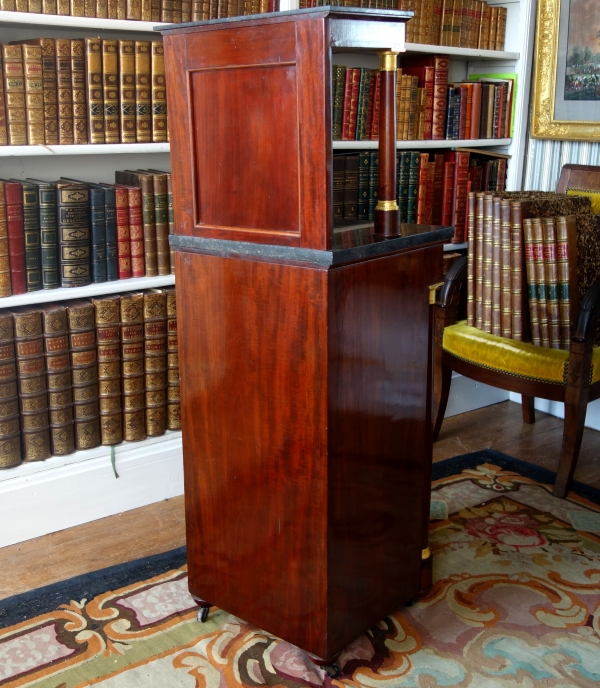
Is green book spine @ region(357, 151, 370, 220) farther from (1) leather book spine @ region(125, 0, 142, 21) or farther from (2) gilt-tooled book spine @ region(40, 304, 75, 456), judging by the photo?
(2) gilt-tooled book spine @ region(40, 304, 75, 456)

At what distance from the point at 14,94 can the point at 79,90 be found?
19 cm

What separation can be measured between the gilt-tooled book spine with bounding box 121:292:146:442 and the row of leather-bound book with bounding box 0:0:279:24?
0.82m

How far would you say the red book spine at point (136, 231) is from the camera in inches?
99.4

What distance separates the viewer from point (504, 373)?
2.78 m

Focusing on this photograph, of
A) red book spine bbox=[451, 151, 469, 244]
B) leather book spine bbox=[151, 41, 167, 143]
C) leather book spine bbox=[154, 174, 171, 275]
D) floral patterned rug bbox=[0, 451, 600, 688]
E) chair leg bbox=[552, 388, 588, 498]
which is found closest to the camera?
floral patterned rug bbox=[0, 451, 600, 688]

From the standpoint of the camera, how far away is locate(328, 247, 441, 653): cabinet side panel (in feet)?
5.56

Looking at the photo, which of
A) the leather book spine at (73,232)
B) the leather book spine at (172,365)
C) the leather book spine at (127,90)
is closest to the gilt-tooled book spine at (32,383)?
the leather book spine at (73,232)

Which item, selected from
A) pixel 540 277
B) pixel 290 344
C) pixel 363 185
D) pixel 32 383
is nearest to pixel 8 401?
pixel 32 383

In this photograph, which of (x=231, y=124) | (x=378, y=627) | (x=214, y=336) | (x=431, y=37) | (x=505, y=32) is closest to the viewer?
(x=231, y=124)

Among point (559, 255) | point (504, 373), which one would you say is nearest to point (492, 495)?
point (504, 373)

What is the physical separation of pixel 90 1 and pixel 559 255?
1.61 metres

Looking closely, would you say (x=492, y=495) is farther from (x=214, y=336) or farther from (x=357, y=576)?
(x=214, y=336)

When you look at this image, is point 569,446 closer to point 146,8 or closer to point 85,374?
point 85,374

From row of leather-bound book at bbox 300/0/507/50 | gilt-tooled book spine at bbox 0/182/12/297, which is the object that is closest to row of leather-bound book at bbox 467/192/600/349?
row of leather-bound book at bbox 300/0/507/50
